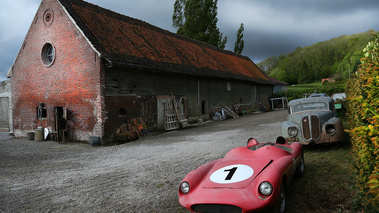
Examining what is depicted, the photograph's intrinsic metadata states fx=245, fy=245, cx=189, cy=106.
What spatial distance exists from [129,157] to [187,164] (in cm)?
242

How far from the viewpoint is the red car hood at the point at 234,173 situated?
3.36m

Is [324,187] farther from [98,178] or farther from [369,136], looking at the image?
[98,178]

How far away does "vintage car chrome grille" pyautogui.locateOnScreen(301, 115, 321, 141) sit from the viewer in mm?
7129

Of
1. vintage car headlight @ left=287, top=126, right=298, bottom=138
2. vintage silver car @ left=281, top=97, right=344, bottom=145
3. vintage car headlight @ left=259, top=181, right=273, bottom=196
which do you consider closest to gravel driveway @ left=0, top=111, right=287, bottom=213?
vintage car headlight @ left=259, top=181, right=273, bottom=196

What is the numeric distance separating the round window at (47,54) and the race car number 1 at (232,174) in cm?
1356

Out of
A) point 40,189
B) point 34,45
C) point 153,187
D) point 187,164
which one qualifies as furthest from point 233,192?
point 34,45

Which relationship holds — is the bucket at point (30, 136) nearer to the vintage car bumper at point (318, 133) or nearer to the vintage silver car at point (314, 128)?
the vintage silver car at point (314, 128)

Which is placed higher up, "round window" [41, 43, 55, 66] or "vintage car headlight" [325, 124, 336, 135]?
"round window" [41, 43, 55, 66]

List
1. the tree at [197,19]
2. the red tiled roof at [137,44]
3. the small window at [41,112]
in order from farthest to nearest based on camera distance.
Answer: the tree at [197,19], the small window at [41,112], the red tiled roof at [137,44]

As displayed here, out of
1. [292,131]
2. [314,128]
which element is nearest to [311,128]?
[314,128]

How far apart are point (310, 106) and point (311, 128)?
149 cm

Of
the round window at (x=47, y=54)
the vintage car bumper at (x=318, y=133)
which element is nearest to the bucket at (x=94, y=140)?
the round window at (x=47, y=54)

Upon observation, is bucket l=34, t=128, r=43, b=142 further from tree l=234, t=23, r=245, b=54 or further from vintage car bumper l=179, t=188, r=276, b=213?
tree l=234, t=23, r=245, b=54

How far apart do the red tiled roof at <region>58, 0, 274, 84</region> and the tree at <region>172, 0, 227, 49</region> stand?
40.8 feet
